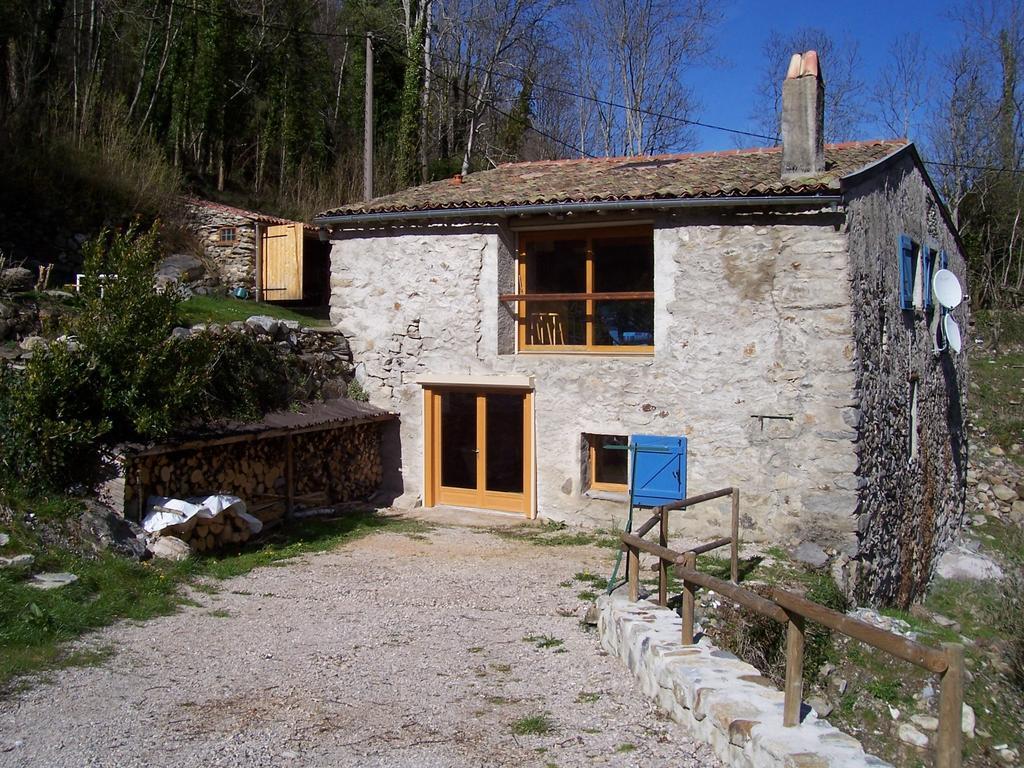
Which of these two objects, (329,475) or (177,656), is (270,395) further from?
(177,656)

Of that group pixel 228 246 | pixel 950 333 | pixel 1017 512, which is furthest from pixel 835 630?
pixel 228 246

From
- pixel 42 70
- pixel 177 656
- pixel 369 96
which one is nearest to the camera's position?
pixel 177 656

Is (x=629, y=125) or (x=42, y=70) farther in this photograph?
(x=629, y=125)

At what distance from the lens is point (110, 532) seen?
800 centimetres

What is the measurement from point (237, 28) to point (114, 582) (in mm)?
24865

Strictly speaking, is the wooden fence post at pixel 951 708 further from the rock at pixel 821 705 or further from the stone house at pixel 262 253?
the stone house at pixel 262 253

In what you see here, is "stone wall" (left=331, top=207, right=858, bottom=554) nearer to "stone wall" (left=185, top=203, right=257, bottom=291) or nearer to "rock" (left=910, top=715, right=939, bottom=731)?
"rock" (left=910, top=715, right=939, bottom=731)

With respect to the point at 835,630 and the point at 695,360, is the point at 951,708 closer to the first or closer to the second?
the point at 835,630

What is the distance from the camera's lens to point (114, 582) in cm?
733

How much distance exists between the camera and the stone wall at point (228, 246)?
18.8 metres

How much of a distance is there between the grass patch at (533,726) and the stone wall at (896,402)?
20.0 ft

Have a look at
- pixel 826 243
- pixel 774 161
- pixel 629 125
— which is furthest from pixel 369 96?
pixel 826 243

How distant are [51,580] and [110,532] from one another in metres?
1.03

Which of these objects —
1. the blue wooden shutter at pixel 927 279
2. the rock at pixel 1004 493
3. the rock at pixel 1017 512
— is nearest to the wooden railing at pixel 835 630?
the blue wooden shutter at pixel 927 279
